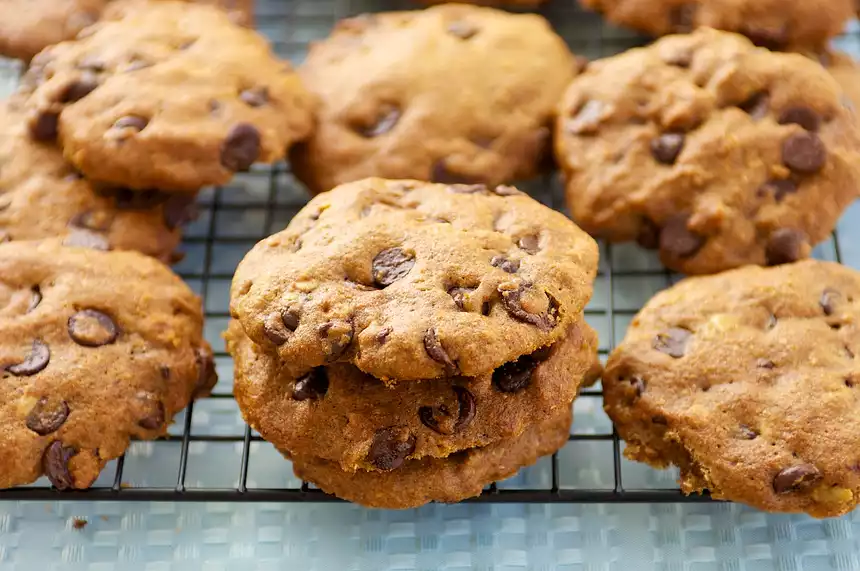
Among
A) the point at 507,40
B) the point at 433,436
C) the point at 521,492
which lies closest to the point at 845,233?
the point at 507,40

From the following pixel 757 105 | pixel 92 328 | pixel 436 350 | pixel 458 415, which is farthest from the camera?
pixel 757 105

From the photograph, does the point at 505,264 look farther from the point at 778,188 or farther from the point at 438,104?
the point at 778,188

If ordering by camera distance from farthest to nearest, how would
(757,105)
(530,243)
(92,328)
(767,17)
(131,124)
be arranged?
(767,17) → (757,105) → (131,124) → (92,328) → (530,243)

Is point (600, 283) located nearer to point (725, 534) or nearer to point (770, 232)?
point (770, 232)

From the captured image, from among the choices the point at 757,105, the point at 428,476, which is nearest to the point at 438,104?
the point at 757,105

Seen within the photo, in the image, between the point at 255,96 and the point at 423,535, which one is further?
the point at 255,96

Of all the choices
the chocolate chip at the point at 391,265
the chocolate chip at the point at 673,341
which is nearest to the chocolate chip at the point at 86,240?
the chocolate chip at the point at 391,265

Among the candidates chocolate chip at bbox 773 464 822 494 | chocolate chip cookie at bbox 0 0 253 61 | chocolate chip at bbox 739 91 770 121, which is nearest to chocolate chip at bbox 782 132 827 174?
chocolate chip at bbox 739 91 770 121

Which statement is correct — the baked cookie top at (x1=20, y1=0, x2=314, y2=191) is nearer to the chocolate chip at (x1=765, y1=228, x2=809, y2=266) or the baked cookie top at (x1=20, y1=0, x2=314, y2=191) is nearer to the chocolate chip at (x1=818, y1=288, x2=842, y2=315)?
the chocolate chip at (x1=765, y1=228, x2=809, y2=266)
